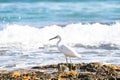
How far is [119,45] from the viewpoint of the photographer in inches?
618

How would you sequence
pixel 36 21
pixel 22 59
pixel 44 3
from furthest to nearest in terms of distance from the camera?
pixel 44 3, pixel 36 21, pixel 22 59

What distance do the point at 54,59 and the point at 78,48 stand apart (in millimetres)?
2480

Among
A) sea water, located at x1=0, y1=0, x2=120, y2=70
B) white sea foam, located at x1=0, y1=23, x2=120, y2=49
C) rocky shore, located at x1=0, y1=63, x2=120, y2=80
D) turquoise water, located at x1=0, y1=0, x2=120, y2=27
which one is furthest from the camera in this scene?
turquoise water, located at x1=0, y1=0, x2=120, y2=27

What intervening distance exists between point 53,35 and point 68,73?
1003cm

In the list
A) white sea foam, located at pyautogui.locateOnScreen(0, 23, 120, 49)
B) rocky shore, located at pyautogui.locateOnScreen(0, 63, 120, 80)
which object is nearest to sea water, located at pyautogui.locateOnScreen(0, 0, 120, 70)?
white sea foam, located at pyautogui.locateOnScreen(0, 23, 120, 49)

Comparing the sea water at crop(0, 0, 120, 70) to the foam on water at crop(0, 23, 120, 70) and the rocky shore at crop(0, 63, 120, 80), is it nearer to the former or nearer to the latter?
the foam on water at crop(0, 23, 120, 70)

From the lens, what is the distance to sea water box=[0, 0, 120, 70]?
12.9m

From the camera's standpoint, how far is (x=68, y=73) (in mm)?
9734

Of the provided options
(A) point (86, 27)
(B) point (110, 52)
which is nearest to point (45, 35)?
(A) point (86, 27)

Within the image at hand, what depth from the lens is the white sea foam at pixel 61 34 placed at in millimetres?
16406

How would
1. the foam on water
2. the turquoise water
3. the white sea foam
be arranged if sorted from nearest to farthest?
1. the foam on water
2. the white sea foam
3. the turquoise water

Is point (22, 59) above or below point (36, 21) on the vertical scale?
below

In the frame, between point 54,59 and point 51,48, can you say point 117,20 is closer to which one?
point 51,48

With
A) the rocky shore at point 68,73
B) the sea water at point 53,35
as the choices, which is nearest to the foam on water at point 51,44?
the sea water at point 53,35
